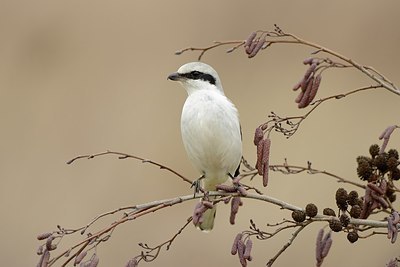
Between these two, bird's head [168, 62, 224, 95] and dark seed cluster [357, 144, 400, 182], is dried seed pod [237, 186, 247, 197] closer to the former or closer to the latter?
dark seed cluster [357, 144, 400, 182]

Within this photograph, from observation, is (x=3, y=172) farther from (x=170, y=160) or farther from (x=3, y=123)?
(x=170, y=160)

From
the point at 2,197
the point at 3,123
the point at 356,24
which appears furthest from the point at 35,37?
the point at 356,24

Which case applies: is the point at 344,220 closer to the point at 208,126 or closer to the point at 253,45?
the point at 253,45

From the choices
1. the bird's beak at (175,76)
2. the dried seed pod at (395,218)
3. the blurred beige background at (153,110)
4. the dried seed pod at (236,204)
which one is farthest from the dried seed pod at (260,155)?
the blurred beige background at (153,110)

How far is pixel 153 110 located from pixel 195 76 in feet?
13.1

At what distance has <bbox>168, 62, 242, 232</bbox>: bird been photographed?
12.5 ft

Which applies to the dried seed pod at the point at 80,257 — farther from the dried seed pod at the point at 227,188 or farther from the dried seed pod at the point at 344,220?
the dried seed pod at the point at 344,220

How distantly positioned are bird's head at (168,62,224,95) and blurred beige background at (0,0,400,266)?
3.13 meters

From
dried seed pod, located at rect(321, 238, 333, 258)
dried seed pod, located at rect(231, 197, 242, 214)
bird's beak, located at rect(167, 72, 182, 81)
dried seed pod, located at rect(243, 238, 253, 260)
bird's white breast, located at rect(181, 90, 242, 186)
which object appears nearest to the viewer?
dried seed pod, located at rect(321, 238, 333, 258)

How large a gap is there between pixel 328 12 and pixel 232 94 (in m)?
1.07

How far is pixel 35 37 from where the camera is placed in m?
8.71

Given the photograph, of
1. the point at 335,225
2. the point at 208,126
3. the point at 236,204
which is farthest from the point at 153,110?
the point at 335,225

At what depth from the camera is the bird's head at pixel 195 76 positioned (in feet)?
13.0

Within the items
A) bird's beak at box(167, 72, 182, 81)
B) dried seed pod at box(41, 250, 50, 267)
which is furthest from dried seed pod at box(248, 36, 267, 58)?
bird's beak at box(167, 72, 182, 81)
